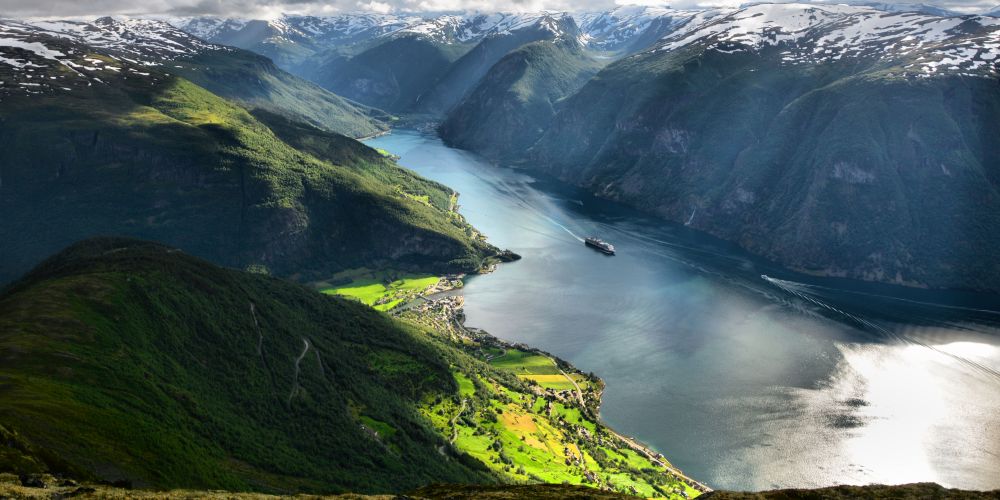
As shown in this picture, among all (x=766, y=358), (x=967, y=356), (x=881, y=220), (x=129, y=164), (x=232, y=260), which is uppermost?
(x=881, y=220)

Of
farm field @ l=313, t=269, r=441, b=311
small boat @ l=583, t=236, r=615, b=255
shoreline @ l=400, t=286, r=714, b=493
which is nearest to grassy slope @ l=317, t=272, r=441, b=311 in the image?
farm field @ l=313, t=269, r=441, b=311

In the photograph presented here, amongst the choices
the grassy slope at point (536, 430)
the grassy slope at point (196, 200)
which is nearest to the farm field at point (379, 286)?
the grassy slope at point (196, 200)

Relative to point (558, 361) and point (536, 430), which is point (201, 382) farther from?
point (558, 361)

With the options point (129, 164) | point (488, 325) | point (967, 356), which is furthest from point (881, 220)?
point (129, 164)

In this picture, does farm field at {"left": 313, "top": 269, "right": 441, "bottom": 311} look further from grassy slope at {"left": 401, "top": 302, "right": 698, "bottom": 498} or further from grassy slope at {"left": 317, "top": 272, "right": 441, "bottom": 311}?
grassy slope at {"left": 401, "top": 302, "right": 698, "bottom": 498}

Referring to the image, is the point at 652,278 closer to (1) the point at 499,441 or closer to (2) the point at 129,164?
(1) the point at 499,441

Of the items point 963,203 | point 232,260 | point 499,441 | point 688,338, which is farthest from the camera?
point 963,203
